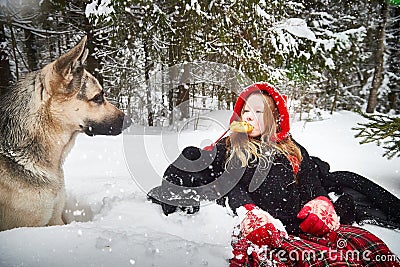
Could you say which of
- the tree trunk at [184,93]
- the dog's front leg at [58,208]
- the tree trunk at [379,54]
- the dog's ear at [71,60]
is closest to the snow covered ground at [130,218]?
the dog's front leg at [58,208]

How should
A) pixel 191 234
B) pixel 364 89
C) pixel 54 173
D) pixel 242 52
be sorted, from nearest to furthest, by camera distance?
pixel 191 234 → pixel 54 173 → pixel 242 52 → pixel 364 89

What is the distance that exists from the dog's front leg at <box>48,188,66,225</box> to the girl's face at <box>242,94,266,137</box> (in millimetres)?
657

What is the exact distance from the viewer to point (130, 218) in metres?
0.80

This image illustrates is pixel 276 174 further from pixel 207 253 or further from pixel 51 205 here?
pixel 51 205

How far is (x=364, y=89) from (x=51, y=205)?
637 centimetres

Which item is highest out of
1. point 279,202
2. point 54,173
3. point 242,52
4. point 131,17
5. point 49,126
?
point 131,17

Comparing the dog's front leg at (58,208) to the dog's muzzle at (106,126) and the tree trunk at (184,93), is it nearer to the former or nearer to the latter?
the dog's muzzle at (106,126)

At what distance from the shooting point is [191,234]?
28.5 inches

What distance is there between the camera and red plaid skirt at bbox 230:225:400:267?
2.04 ft

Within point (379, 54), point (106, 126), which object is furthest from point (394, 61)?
point (106, 126)

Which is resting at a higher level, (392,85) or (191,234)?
(191,234)

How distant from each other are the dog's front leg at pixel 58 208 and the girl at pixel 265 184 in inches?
10.8

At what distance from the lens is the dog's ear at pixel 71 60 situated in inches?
24.6

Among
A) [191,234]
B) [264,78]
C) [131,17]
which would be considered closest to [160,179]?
[191,234]
